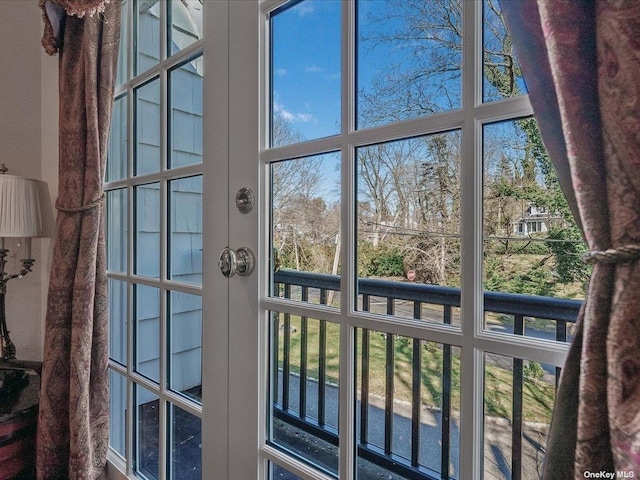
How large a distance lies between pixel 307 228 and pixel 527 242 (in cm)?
45

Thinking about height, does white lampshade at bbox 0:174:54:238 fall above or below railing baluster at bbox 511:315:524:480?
above

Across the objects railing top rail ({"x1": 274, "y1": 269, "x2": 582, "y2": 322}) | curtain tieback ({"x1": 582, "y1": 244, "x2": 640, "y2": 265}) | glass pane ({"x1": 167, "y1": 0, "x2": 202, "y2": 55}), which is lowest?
railing top rail ({"x1": 274, "y1": 269, "x2": 582, "y2": 322})

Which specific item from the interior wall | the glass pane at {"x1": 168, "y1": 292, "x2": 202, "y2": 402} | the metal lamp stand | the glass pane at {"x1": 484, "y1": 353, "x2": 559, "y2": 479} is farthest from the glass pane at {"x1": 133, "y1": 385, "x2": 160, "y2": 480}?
the glass pane at {"x1": 484, "y1": 353, "x2": 559, "y2": 479}

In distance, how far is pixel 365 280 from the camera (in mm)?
716

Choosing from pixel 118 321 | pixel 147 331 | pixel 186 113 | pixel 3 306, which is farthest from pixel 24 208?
Result: pixel 186 113

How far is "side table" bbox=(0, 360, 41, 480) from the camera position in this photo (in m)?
1.22

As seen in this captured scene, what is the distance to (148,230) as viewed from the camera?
4.08 ft

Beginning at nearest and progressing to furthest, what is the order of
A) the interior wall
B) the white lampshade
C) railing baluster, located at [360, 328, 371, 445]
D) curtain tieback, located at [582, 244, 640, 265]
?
curtain tieback, located at [582, 244, 640, 265]
railing baluster, located at [360, 328, 371, 445]
the white lampshade
the interior wall

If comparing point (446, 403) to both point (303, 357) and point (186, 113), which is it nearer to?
point (303, 357)

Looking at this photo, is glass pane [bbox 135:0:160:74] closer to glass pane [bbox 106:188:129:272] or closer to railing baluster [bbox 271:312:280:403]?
glass pane [bbox 106:188:129:272]

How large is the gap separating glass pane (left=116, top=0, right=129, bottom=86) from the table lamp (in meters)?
0.52

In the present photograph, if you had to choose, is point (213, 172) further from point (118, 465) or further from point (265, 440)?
point (118, 465)

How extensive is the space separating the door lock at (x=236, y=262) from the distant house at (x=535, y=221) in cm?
57

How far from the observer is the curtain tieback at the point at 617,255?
34 centimetres
